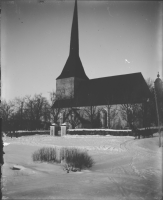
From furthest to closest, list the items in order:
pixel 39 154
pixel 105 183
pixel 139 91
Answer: pixel 139 91, pixel 39 154, pixel 105 183

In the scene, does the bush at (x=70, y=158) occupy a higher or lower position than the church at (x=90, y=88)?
lower

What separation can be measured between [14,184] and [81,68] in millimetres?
48512

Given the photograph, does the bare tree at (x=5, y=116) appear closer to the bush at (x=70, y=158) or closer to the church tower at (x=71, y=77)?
the bush at (x=70, y=158)

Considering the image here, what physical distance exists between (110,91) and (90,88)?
240 inches

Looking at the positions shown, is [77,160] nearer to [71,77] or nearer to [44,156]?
[44,156]

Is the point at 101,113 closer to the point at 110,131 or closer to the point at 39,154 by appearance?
the point at 110,131

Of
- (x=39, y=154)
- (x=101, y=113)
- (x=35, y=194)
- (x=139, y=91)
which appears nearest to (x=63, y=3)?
(x=35, y=194)

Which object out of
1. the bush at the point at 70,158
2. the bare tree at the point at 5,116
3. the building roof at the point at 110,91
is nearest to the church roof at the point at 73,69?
the building roof at the point at 110,91

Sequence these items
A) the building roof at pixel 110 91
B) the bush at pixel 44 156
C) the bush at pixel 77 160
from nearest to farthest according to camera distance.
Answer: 1. the bush at pixel 77 160
2. the bush at pixel 44 156
3. the building roof at pixel 110 91

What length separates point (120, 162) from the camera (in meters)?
11.7

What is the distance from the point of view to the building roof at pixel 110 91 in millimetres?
38203

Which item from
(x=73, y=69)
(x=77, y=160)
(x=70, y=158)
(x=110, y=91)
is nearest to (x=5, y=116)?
(x=70, y=158)

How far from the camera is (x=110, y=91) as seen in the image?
149 feet

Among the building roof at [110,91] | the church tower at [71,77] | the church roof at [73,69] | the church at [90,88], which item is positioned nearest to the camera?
the building roof at [110,91]
